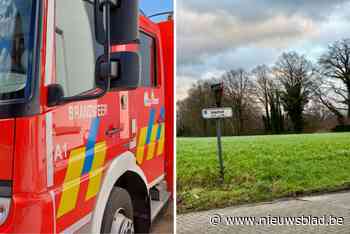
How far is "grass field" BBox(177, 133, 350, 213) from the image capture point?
259 centimetres

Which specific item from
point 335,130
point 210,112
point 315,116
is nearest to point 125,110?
point 210,112

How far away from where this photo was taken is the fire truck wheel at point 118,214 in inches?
77.6

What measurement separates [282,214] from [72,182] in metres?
1.47

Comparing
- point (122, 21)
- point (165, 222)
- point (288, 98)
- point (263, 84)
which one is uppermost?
point (122, 21)

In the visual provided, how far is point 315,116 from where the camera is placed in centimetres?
246

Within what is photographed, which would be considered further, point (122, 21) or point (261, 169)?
point (261, 169)

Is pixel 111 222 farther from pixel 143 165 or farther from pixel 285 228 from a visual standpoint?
pixel 285 228

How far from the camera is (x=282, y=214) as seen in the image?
2.45 meters

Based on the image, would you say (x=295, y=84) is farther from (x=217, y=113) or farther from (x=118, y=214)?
(x=118, y=214)

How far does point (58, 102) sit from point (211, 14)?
4.47 feet

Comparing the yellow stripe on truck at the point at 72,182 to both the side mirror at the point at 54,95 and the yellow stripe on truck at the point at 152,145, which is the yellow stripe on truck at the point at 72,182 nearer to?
the side mirror at the point at 54,95

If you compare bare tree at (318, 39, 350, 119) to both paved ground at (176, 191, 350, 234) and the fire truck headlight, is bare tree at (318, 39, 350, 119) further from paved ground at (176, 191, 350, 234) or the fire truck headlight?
the fire truck headlight

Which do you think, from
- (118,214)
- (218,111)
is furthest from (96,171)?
(218,111)

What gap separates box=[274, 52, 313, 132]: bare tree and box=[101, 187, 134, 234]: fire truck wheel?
4.08 ft
